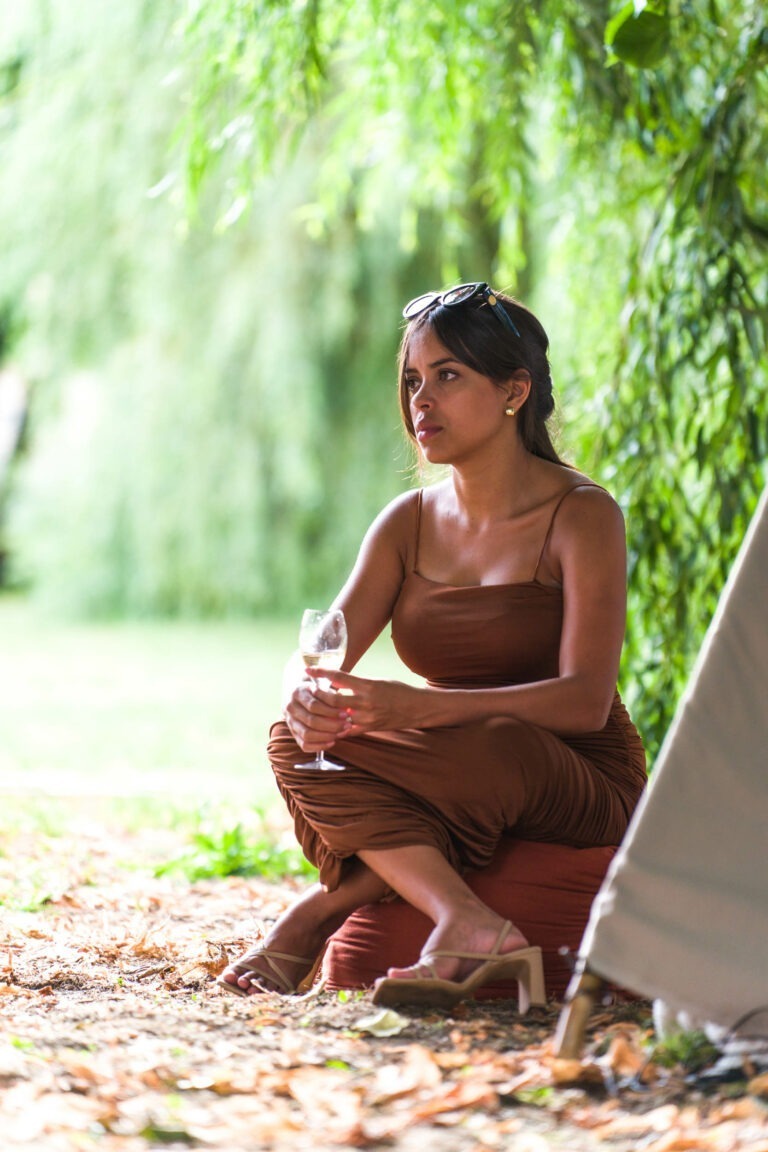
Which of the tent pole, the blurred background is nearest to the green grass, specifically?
the blurred background

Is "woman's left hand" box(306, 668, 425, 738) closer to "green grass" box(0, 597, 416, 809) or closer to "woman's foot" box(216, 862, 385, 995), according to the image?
"woman's foot" box(216, 862, 385, 995)

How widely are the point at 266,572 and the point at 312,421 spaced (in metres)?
1.32

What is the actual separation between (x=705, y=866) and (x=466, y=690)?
2.53 feet

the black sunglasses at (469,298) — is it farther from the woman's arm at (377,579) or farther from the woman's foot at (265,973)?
the woman's foot at (265,973)

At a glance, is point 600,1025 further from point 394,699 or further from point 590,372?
point 590,372

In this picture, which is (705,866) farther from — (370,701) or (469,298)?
(469,298)

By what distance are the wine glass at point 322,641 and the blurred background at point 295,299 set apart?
1.46 metres

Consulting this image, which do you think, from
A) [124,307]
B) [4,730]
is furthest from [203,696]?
[124,307]

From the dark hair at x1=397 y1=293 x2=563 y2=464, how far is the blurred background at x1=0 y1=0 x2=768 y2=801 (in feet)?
2.46

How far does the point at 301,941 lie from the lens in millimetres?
2816

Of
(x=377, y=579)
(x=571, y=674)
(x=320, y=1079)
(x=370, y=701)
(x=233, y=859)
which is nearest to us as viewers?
(x=320, y=1079)

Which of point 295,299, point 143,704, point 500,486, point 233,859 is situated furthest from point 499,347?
point 295,299

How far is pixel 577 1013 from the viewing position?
6.63ft

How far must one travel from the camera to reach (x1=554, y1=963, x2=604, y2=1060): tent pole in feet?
6.59
